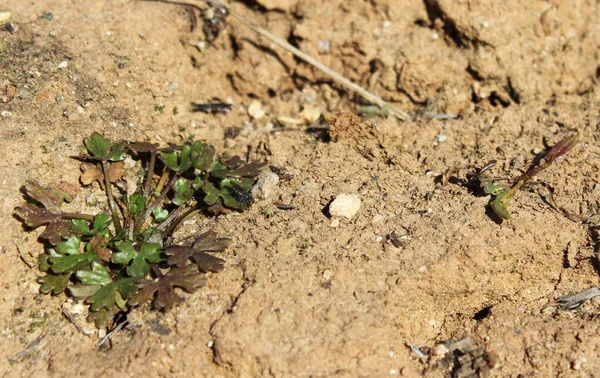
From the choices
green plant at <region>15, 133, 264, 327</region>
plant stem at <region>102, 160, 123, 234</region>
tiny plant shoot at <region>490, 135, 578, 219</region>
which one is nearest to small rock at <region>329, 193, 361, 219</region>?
green plant at <region>15, 133, 264, 327</region>

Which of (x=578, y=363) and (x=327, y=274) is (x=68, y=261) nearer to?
(x=327, y=274)

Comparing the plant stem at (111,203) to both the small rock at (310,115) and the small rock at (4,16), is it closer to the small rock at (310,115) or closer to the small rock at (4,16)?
the small rock at (4,16)

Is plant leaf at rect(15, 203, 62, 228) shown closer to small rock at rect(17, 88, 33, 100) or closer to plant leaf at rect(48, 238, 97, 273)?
plant leaf at rect(48, 238, 97, 273)

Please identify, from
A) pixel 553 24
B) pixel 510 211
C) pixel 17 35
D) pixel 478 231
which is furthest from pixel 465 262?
pixel 17 35

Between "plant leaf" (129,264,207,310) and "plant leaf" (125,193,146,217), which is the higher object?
"plant leaf" (129,264,207,310)

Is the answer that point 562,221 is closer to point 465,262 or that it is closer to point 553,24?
point 465,262

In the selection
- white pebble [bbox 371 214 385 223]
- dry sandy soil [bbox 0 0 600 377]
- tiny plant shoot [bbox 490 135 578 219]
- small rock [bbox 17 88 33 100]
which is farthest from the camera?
small rock [bbox 17 88 33 100]

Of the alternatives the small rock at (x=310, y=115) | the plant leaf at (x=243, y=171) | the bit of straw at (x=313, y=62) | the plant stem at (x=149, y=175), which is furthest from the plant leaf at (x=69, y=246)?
the bit of straw at (x=313, y=62)
